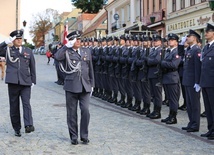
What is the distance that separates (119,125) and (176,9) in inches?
927

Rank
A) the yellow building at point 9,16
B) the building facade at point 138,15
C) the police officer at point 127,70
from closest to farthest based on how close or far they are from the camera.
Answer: the police officer at point 127,70 < the building facade at point 138,15 < the yellow building at point 9,16

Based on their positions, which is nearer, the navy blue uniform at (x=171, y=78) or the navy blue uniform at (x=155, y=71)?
the navy blue uniform at (x=171, y=78)

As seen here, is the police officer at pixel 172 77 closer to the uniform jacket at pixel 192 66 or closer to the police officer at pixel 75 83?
the uniform jacket at pixel 192 66

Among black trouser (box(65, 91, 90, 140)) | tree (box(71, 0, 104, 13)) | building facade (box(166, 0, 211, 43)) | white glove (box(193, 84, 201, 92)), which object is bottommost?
black trouser (box(65, 91, 90, 140))

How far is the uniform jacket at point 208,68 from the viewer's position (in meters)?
8.17

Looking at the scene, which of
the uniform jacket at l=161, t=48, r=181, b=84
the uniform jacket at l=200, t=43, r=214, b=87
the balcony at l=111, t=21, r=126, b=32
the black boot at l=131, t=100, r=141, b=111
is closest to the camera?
the uniform jacket at l=200, t=43, r=214, b=87

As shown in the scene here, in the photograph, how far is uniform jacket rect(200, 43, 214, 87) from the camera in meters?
8.17

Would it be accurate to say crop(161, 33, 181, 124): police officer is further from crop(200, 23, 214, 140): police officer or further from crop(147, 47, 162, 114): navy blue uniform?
crop(200, 23, 214, 140): police officer

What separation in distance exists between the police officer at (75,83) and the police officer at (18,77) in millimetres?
1061

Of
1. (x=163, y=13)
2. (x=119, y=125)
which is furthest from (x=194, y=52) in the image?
(x=163, y=13)

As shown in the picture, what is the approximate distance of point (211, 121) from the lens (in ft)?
27.7

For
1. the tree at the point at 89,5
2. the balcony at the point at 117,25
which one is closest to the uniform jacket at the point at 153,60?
the balcony at the point at 117,25

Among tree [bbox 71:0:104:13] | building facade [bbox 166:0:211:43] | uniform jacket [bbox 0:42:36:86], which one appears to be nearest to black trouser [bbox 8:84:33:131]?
uniform jacket [bbox 0:42:36:86]

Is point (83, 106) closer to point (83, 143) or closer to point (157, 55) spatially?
point (83, 143)
